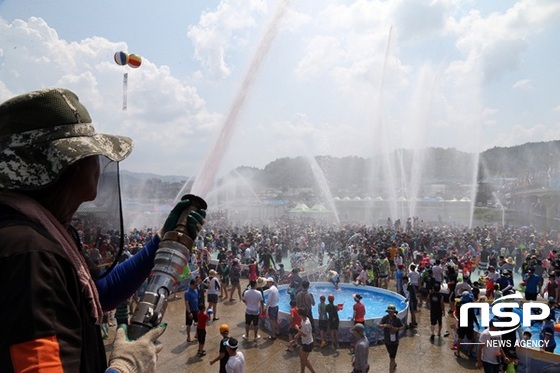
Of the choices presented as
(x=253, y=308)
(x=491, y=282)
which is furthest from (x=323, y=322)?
(x=491, y=282)

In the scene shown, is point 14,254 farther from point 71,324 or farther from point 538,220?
point 538,220

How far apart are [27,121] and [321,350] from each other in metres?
9.81

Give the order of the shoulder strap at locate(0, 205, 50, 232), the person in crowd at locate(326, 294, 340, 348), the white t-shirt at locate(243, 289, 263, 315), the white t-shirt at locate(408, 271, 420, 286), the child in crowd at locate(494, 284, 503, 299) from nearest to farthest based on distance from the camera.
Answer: the shoulder strap at locate(0, 205, 50, 232), the person in crowd at locate(326, 294, 340, 348), the white t-shirt at locate(243, 289, 263, 315), the white t-shirt at locate(408, 271, 420, 286), the child in crowd at locate(494, 284, 503, 299)

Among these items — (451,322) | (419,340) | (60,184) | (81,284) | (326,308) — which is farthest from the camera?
(451,322)

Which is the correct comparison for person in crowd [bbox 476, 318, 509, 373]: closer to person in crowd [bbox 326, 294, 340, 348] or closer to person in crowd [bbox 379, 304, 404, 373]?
person in crowd [bbox 379, 304, 404, 373]

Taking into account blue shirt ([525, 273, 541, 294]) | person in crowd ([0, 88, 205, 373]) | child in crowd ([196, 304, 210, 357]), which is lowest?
child in crowd ([196, 304, 210, 357])

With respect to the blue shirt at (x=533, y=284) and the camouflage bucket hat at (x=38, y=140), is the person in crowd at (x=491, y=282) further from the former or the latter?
the camouflage bucket hat at (x=38, y=140)

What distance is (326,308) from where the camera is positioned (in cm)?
988

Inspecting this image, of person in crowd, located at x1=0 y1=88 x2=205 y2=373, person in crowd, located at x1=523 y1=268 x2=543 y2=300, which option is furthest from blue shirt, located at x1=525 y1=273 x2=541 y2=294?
person in crowd, located at x1=0 y1=88 x2=205 y2=373

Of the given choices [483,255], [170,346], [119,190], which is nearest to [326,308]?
[170,346]

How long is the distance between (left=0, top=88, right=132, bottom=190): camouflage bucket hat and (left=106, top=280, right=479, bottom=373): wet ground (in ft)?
27.3

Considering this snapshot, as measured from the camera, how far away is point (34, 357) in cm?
100

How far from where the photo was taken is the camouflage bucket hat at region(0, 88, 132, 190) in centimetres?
133

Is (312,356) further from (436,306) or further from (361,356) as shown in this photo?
(436,306)
